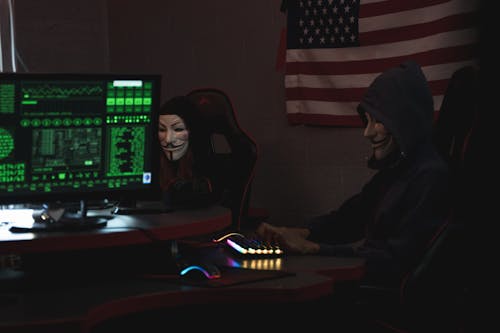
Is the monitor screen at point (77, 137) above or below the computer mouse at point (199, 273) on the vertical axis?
above

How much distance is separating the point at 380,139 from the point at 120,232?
118 cm

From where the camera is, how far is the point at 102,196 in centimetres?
248

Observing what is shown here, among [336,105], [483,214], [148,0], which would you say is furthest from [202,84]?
[483,214]

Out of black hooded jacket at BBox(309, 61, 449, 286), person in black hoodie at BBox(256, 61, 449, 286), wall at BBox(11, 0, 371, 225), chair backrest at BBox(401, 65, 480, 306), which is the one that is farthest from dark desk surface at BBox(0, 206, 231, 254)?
wall at BBox(11, 0, 371, 225)

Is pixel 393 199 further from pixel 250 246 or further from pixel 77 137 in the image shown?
pixel 77 137

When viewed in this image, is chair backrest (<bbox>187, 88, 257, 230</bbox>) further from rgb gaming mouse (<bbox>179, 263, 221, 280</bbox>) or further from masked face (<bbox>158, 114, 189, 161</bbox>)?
rgb gaming mouse (<bbox>179, 263, 221, 280</bbox>)

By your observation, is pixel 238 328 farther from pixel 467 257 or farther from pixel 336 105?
pixel 336 105

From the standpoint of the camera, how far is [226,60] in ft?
17.4

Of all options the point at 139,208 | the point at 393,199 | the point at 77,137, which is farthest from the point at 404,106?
the point at 77,137

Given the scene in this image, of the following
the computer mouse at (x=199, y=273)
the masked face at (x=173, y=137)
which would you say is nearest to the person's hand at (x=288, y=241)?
the computer mouse at (x=199, y=273)

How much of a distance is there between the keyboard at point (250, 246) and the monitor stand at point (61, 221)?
0.42 meters

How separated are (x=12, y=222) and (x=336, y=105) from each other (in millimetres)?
2272

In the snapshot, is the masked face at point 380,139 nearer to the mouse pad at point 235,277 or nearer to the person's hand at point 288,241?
the person's hand at point 288,241

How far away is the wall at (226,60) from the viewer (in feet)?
15.3
